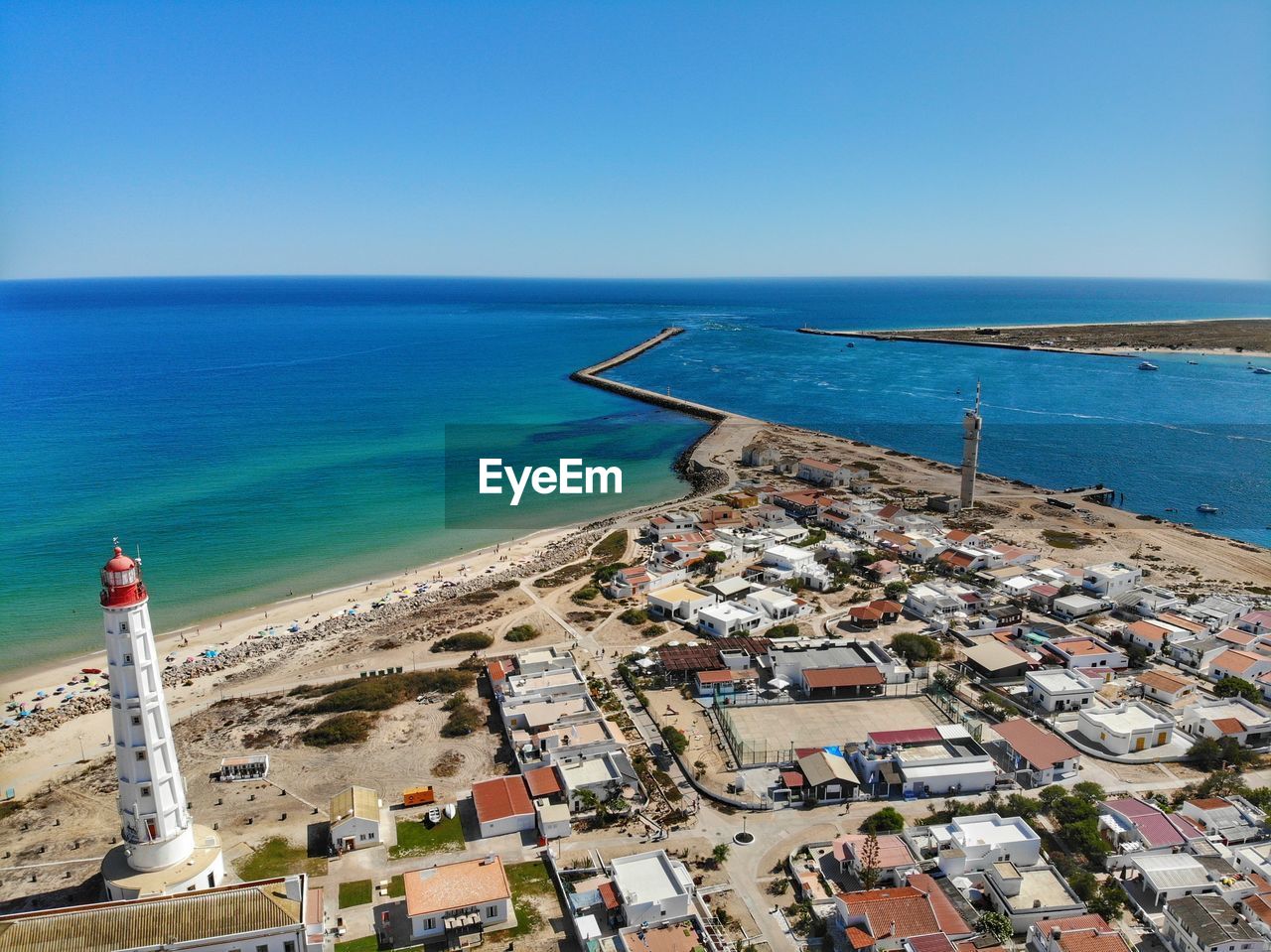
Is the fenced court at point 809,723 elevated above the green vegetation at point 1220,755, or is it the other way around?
the green vegetation at point 1220,755

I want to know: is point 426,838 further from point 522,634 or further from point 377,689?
point 522,634

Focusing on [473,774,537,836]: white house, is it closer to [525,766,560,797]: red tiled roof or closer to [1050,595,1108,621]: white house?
[525,766,560,797]: red tiled roof

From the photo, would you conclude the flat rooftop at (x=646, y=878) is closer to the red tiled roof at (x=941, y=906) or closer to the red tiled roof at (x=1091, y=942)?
the red tiled roof at (x=941, y=906)

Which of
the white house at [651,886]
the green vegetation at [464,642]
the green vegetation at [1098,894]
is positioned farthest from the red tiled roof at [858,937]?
the green vegetation at [464,642]

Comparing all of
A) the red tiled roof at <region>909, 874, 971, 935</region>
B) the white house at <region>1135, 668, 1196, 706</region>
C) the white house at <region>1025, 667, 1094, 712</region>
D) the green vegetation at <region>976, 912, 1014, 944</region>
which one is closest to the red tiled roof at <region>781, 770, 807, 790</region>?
the red tiled roof at <region>909, 874, 971, 935</region>

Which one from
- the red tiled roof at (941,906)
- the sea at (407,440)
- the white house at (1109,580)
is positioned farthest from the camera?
the sea at (407,440)

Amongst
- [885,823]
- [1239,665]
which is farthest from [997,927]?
[1239,665]
